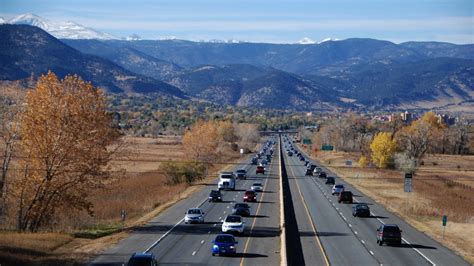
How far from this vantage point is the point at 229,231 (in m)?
46.4

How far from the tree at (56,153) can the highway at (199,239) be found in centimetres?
487

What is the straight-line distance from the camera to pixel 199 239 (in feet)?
148

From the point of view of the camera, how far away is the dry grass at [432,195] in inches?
2121

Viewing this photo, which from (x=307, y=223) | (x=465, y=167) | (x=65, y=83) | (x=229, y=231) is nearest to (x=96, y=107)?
(x=65, y=83)

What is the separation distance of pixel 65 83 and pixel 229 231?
48.8ft

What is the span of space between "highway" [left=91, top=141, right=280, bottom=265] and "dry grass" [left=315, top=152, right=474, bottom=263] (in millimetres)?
10915

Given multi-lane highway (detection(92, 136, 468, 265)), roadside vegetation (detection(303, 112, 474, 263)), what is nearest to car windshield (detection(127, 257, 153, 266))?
multi-lane highway (detection(92, 136, 468, 265))

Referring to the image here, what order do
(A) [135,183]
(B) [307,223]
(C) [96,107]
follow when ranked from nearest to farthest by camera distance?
(C) [96,107] → (B) [307,223] → (A) [135,183]

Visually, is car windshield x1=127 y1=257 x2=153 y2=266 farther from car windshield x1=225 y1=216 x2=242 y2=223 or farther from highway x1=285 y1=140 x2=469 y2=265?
car windshield x1=225 y1=216 x2=242 y2=223

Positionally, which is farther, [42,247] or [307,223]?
[307,223]

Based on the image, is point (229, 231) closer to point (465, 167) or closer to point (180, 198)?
point (180, 198)

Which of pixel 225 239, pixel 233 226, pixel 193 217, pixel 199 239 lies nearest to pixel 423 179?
pixel 193 217

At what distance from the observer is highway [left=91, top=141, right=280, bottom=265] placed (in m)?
37.0

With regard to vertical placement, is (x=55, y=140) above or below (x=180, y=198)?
above
